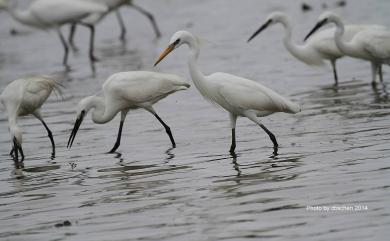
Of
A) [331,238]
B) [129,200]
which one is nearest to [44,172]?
[129,200]

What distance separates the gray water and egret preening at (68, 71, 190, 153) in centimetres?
36

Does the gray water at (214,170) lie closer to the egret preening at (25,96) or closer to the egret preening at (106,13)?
the egret preening at (25,96)

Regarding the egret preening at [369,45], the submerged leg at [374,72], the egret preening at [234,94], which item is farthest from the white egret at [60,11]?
the egret preening at [234,94]

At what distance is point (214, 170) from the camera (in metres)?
7.87

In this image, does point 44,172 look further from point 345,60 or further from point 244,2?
point 244,2

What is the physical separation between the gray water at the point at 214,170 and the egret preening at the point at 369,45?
12.6 inches

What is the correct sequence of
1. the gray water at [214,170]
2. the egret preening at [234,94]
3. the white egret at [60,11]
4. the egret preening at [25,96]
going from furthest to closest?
1. the white egret at [60,11]
2. the egret preening at [25,96]
3. the egret preening at [234,94]
4. the gray water at [214,170]

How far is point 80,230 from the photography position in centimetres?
615

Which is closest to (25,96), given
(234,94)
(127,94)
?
(127,94)

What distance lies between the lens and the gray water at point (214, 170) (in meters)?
5.94

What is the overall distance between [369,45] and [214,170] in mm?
5022

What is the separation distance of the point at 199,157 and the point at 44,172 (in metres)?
1.49

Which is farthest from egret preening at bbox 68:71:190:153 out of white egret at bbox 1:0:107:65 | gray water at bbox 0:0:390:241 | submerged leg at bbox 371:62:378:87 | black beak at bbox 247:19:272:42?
white egret at bbox 1:0:107:65

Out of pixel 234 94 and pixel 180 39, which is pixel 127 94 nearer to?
pixel 180 39
